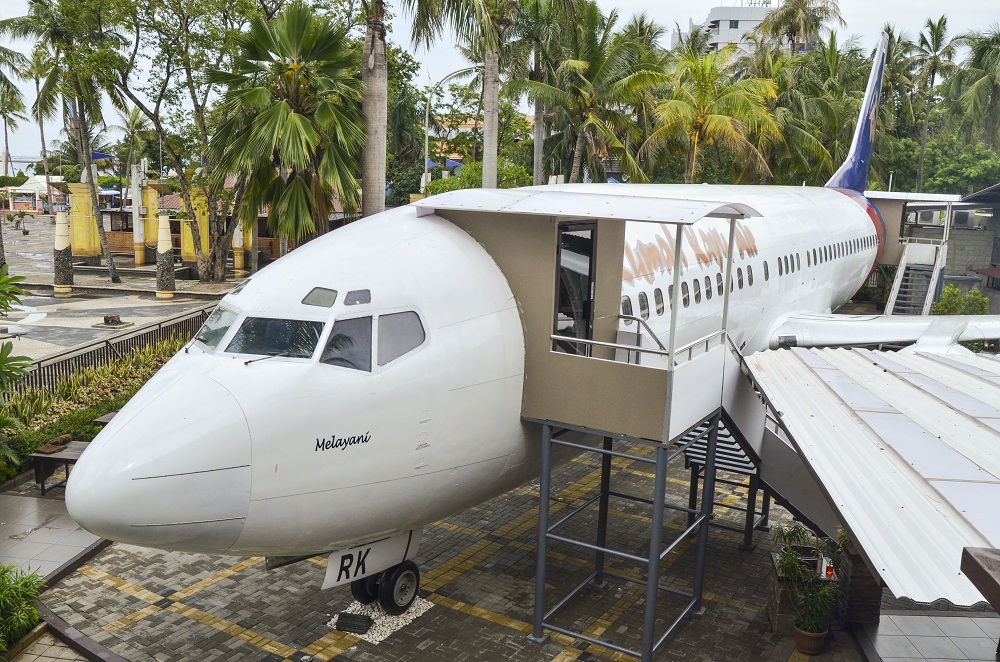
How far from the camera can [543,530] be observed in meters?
11.4

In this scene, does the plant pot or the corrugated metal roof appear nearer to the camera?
the corrugated metal roof

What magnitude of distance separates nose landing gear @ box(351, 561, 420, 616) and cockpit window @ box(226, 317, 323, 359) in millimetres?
3886

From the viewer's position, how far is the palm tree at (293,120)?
750 inches

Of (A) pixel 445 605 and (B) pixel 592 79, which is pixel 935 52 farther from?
(A) pixel 445 605

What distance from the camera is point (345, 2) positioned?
39500mm

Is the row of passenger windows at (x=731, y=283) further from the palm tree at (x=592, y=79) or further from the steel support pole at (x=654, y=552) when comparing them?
the palm tree at (x=592, y=79)

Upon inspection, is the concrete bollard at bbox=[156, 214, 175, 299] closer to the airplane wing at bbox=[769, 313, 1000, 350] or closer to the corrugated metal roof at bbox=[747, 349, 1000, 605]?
the airplane wing at bbox=[769, 313, 1000, 350]

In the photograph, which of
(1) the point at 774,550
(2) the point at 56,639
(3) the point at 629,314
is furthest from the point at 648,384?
(2) the point at 56,639

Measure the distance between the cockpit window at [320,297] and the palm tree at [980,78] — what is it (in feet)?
Result: 189

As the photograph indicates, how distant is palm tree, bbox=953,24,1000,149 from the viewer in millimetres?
55531

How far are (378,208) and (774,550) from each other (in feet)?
36.2

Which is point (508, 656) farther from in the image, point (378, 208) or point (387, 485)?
point (378, 208)

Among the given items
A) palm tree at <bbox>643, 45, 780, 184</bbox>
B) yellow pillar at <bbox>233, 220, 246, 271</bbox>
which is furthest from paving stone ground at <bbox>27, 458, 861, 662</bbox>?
yellow pillar at <bbox>233, 220, 246, 271</bbox>

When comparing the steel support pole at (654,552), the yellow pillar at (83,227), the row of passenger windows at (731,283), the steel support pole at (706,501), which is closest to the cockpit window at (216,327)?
the steel support pole at (654,552)
